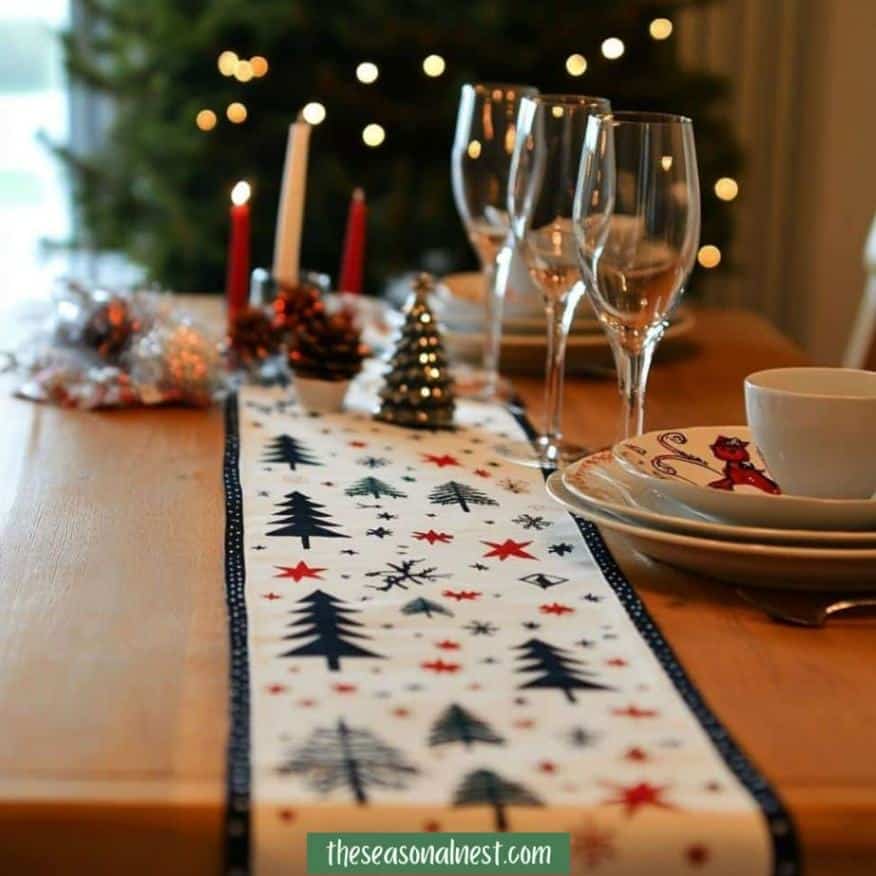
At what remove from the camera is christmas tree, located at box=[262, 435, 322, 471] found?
1115 millimetres

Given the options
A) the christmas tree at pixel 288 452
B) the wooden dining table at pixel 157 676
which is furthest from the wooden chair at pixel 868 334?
the wooden dining table at pixel 157 676

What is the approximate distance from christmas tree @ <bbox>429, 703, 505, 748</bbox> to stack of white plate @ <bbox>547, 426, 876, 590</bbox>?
207 mm

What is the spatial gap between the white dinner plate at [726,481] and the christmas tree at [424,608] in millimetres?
151

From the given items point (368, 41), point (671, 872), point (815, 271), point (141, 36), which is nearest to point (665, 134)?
point (671, 872)

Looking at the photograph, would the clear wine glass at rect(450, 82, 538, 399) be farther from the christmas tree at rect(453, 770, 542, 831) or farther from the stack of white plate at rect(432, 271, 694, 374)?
the christmas tree at rect(453, 770, 542, 831)

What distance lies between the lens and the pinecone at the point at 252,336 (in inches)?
56.2

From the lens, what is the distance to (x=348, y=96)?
269 centimetres

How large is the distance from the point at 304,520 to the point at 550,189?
1.04 ft

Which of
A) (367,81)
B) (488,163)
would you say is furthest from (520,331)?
(367,81)

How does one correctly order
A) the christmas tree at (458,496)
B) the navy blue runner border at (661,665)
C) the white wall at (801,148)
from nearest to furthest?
the navy blue runner border at (661,665) → the christmas tree at (458,496) → the white wall at (801,148)

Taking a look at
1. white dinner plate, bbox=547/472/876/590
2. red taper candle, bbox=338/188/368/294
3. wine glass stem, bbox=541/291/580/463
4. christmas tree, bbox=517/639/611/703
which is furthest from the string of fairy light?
christmas tree, bbox=517/639/611/703

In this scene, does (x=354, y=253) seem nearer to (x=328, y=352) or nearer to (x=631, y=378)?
(x=328, y=352)

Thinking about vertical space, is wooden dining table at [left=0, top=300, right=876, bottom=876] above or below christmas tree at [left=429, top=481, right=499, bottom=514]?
above

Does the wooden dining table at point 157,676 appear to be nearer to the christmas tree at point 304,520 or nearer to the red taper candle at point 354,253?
the christmas tree at point 304,520
